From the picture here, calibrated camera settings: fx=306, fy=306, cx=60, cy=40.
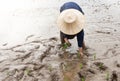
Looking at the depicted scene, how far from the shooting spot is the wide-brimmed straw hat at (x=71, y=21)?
6656 millimetres

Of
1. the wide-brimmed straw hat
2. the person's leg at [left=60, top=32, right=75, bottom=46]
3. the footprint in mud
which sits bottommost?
the footprint in mud

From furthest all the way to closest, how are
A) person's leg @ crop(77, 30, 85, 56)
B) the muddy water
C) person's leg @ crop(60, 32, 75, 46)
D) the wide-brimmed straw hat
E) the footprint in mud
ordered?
1. person's leg @ crop(60, 32, 75, 46)
2. person's leg @ crop(77, 30, 85, 56)
3. the wide-brimmed straw hat
4. the footprint in mud
5. the muddy water

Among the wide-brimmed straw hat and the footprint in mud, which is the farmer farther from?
the footprint in mud

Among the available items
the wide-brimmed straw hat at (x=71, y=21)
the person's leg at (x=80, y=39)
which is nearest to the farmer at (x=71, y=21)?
the wide-brimmed straw hat at (x=71, y=21)

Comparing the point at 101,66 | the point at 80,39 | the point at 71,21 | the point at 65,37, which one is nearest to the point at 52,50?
the point at 65,37

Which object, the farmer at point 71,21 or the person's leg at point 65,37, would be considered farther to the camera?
the person's leg at point 65,37

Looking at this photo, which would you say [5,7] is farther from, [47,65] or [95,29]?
[47,65]

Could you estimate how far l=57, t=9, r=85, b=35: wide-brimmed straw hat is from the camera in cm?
666

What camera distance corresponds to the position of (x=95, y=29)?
9.20 m

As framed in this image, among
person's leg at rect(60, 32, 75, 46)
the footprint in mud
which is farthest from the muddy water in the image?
person's leg at rect(60, 32, 75, 46)

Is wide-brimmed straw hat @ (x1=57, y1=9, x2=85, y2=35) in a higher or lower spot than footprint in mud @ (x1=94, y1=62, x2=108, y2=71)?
higher

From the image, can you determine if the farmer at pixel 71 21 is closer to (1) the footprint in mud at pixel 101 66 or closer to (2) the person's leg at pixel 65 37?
(2) the person's leg at pixel 65 37

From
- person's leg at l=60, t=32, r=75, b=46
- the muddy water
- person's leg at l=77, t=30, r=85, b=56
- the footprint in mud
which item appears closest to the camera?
the muddy water

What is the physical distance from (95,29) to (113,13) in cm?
202
